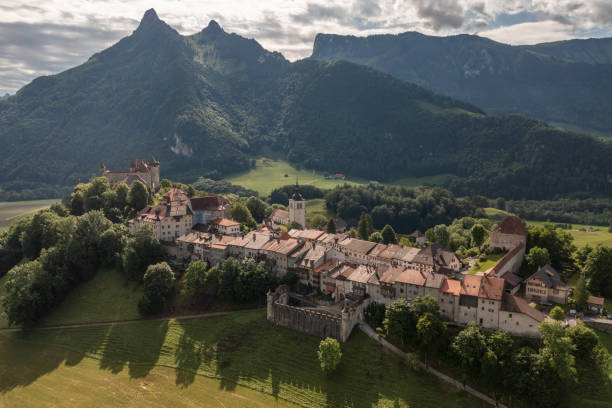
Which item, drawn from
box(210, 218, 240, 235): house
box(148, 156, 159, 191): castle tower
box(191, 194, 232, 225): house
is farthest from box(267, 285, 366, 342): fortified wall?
box(148, 156, 159, 191): castle tower

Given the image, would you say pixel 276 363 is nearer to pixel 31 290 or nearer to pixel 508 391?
pixel 508 391

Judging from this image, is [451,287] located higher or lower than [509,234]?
lower

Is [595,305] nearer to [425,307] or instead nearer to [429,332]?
[425,307]

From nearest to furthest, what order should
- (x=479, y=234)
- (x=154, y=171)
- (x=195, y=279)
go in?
(x=195, y=279) → (x=479, y=234) → (x=154, y=171)

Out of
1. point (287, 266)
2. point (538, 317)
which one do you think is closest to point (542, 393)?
point (538, 317)

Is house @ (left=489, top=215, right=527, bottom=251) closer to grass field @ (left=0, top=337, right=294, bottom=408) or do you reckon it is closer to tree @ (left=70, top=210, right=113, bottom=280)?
grass field @ (left=0, top=337, right=294, bottom=408)

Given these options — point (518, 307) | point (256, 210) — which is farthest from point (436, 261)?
point (256, 210)
